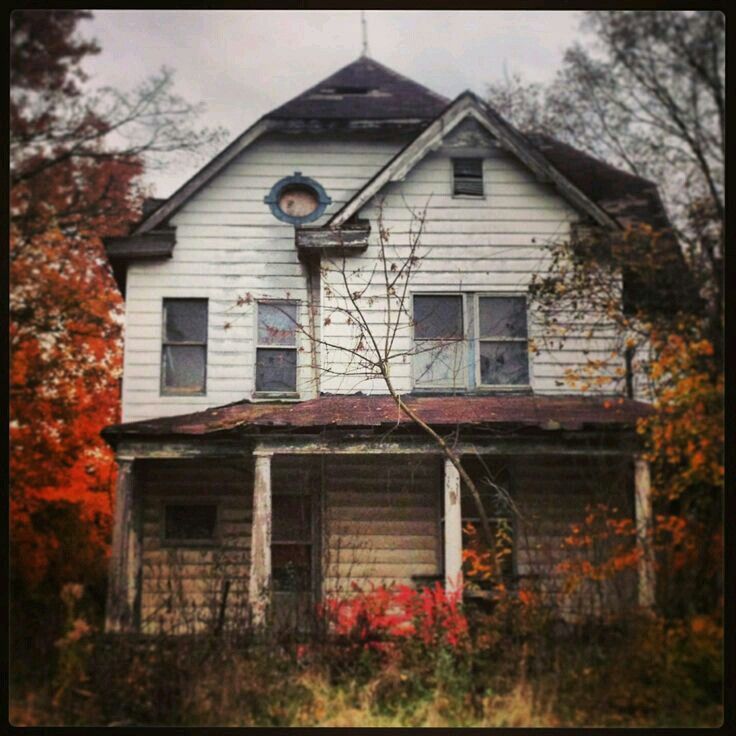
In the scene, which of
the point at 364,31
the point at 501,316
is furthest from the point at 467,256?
the point at 364,31

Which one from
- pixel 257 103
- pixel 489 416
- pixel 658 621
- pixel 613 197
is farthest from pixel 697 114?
pixel 658 621

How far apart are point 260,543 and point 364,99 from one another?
96.5 inches

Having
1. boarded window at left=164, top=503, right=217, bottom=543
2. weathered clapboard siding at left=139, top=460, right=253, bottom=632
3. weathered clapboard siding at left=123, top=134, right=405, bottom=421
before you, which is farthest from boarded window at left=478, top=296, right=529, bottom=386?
boarded window at left=164, top=503, right=217, bottom=543

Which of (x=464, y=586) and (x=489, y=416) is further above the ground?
(x=489, y=416)

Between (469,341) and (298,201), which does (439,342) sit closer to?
(469,341)

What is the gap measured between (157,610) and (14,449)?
1.08m

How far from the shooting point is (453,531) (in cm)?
423

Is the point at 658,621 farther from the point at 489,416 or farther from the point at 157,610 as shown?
the point at 157,610

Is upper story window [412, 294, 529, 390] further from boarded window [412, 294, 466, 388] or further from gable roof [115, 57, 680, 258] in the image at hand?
gable roof [115, 57, 680, 258]

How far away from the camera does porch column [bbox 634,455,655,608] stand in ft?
13.5

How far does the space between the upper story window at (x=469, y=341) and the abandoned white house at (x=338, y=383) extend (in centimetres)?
1

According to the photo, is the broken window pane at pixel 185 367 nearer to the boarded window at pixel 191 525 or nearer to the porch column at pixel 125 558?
the porch column at pixel 125 558

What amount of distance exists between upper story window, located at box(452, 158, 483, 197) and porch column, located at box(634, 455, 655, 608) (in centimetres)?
163

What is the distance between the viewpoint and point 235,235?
444cm
